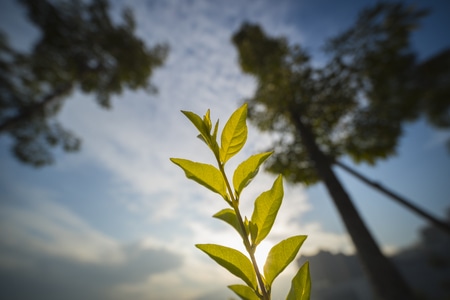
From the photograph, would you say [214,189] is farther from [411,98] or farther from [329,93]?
[411,98]

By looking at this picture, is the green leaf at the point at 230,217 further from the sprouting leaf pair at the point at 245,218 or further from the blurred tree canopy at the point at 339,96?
the blurred tree canopy at the point at 339,96

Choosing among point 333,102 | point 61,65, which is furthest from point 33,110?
point 333,102

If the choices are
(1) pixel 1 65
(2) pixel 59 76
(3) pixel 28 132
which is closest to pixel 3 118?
(3) pixel 28 132

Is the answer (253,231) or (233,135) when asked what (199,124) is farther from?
(253,231)

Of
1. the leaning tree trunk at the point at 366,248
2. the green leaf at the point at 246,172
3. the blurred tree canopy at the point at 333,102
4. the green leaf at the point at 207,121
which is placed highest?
the blurred tree canopy at the point at 333,102

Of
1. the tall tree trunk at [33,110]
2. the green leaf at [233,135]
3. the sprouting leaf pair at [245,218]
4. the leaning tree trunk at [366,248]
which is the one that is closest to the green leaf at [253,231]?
the sprouting leaf pair at [245,218]

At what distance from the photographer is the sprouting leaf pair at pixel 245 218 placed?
287mm

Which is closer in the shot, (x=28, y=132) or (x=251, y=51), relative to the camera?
(x=251, y=51)

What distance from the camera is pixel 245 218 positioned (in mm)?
311

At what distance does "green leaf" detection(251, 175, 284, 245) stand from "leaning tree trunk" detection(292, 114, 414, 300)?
11.9ft

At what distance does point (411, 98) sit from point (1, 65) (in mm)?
13436

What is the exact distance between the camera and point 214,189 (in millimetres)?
329

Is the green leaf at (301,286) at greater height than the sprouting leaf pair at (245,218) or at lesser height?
lesser

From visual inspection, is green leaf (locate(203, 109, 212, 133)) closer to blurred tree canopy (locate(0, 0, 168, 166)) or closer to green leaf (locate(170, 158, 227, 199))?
green leaf (locate(170, 158, 227, 199))
